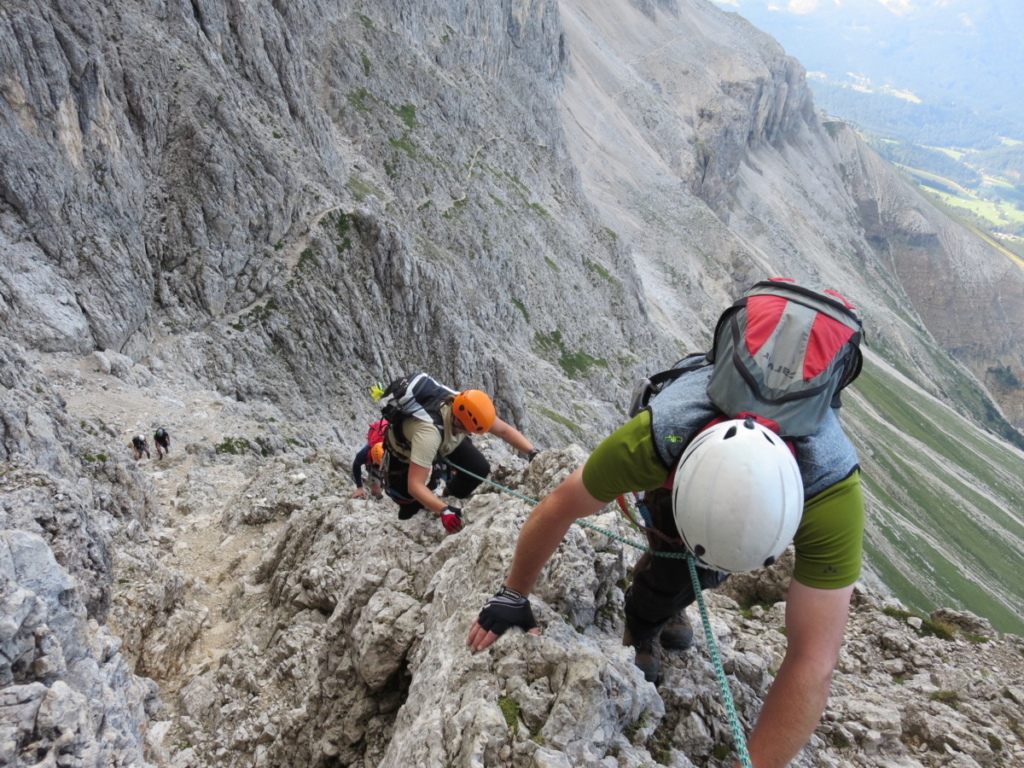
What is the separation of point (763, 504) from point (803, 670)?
1289 millimetres

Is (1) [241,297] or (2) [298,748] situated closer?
(2) [298,748]

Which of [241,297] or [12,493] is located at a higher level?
[12,493]

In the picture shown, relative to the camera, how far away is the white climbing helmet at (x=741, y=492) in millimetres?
3627

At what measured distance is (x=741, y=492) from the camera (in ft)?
11.9

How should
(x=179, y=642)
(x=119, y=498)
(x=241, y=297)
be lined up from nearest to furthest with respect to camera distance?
(x=179, y=642)
(x=119, y=498)
(x=241, y=297)

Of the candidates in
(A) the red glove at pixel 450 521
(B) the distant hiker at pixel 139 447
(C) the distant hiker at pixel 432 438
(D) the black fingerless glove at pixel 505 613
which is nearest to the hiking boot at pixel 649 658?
(D) the black fingerless glove at pixel 505 613

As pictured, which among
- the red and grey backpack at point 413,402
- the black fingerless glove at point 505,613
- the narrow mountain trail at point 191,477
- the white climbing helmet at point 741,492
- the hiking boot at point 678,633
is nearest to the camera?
the white climbing helmet at point 741,492

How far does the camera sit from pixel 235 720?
7582 mm

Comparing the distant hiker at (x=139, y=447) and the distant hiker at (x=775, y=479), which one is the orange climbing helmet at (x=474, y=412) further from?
the distant hiker at (x=139, y=447)

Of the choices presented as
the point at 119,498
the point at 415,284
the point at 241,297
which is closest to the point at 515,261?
the point at 415,284

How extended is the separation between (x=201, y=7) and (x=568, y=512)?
46.8 meters

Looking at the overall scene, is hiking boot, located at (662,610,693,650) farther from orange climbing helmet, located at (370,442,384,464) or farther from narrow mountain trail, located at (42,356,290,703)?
orange climbing helmet, located at (370,442,384,464)

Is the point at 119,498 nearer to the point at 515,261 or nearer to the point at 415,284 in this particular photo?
the point at 415,284

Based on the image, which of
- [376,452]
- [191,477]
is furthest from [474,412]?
[191,477]
